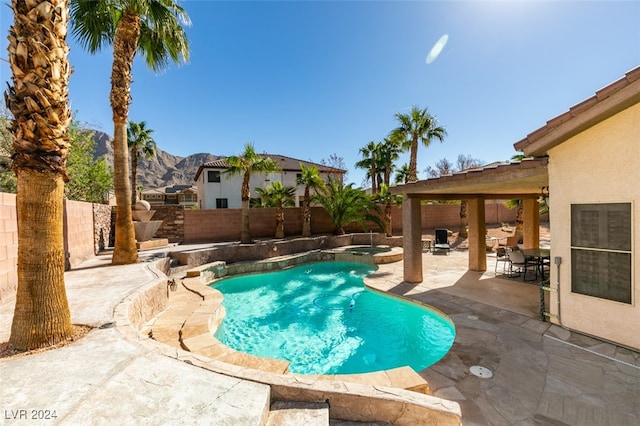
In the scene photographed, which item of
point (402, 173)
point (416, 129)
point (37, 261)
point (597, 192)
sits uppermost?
point (416, 129)

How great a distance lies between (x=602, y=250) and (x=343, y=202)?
617 inches

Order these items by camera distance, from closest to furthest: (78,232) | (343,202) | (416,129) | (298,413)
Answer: (298,413), (78,232), (416,129), (343,202)

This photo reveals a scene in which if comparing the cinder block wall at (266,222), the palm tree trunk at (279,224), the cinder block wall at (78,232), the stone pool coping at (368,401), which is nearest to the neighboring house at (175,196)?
the cinder block wall at (266,222)

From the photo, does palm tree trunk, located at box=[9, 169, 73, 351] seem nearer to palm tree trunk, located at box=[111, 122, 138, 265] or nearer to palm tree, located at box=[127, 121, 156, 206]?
palm tree trunk, located at box=[111, 122, 138, 265]

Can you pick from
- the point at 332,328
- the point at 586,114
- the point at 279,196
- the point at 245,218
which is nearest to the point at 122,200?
the point at 245,218

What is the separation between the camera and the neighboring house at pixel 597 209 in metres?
4.69

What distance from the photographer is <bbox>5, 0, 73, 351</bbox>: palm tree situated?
358 centimetres

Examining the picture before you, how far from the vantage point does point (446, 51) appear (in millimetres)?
12164

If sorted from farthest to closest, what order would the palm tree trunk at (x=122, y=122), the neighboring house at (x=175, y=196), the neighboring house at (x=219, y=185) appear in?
the neighboring house at (x=175, y=196) → the neighboring house at (x=219, y=185) → the palm tree trunk at (x=122, y=122)

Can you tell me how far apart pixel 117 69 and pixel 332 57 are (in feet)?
37.0

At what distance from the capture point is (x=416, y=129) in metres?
19.7

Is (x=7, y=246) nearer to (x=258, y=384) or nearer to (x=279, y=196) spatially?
(x=258, y=384)

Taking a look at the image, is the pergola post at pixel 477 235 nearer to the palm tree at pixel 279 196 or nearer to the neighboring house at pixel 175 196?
the palm tree at pixel 279 196

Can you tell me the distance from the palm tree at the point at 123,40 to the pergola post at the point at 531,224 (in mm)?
→ 16320
